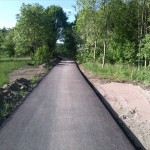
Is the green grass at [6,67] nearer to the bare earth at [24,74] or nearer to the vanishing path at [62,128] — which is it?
the bare earth at [24,74]

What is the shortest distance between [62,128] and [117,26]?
29593 mm

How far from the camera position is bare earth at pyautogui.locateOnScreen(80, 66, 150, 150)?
9.96m

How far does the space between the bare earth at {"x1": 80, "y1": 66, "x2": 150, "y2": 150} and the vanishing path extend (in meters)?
0.63

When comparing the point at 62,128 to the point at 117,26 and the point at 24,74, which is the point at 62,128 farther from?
the point at 117,26

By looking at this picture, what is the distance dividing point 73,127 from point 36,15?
5236 centimetres

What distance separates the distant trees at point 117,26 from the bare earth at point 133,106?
11122mm

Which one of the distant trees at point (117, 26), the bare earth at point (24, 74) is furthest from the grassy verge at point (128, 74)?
the bare earth at point (24, 74)

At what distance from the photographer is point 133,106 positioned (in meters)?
→ 14.0

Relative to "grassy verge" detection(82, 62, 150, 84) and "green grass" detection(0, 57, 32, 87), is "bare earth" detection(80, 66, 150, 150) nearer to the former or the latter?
"grassy verge" detection(82, 62, 150, 84)

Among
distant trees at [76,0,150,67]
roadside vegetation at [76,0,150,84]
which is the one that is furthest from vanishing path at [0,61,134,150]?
distant trees at [76,0,150,67]

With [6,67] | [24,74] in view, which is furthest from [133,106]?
[6,67]

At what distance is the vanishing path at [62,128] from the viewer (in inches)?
312

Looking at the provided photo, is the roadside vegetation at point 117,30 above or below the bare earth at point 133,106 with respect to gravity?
above

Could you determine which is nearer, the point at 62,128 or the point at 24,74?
the point at 62,128
